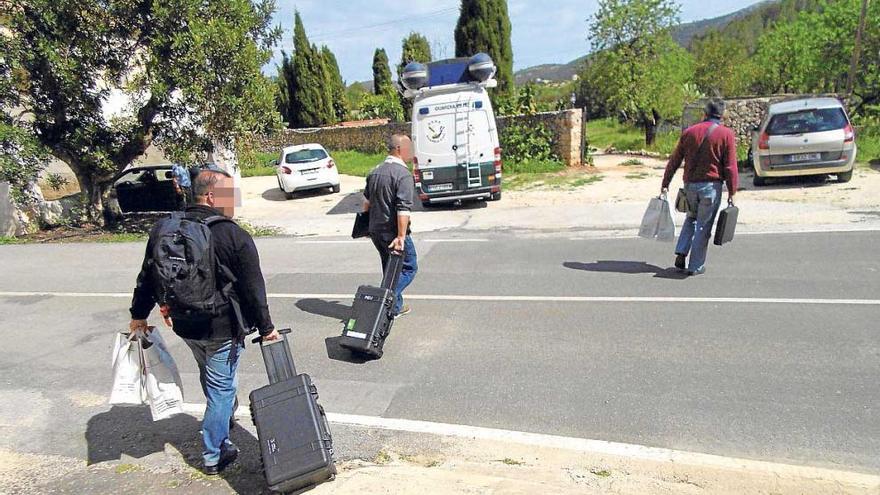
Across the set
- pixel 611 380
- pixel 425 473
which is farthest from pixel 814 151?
pixel 425 473

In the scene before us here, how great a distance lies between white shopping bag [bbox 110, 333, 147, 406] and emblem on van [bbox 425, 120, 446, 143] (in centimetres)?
1028

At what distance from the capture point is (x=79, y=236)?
12.1 m

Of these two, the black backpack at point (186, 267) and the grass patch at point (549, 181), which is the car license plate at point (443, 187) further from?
the black backpack at point (186, 267)

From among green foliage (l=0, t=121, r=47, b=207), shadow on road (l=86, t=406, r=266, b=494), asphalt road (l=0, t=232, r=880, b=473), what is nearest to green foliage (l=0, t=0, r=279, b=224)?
green foliage (l=0, t=121, r=47, b=207)

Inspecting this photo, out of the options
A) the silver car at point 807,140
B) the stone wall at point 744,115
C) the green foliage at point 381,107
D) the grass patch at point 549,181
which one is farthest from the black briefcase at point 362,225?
the green foliage at point 381,107

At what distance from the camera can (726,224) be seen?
672cm

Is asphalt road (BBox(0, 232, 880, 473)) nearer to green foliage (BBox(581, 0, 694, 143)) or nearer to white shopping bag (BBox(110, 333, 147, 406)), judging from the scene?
white shopping bag (BBox(110, 333, 147, 406))

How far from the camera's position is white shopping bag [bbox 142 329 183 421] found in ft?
11.1

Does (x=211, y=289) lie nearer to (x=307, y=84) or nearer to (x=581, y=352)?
(x=581, y=352)

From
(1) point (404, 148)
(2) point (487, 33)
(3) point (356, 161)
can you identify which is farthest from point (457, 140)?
(2) point (487, 33)

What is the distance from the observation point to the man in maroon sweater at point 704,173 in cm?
658

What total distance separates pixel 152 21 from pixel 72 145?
9.49 feet

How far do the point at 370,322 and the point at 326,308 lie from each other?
177 cm

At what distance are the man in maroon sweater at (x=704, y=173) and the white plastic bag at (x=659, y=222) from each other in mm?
196
